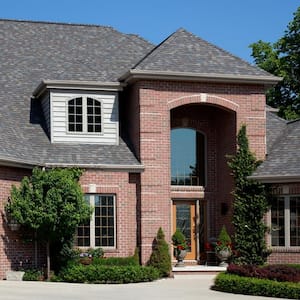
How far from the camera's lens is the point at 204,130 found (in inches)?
1153

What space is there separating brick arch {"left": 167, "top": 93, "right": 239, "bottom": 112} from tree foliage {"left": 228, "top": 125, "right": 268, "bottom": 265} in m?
1.08

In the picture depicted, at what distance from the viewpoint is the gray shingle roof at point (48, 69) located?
2669 centimetres

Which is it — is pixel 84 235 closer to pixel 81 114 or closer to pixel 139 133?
pixel 139 133

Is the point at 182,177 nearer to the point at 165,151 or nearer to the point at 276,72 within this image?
the point at 165,151

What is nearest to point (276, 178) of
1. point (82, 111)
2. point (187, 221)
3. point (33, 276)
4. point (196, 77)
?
point (187, 221)

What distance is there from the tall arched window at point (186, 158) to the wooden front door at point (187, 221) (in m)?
0.80

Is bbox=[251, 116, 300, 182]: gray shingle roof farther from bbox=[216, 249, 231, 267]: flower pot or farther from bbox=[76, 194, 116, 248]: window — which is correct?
bbox=[76, 194, 116, 248]: window

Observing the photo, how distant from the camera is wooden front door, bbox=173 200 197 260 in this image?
94.2ft

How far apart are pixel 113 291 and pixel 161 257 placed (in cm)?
480

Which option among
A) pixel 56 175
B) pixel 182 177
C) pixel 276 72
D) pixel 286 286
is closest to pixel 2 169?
pixel 56 175

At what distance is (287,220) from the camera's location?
26.8 meters

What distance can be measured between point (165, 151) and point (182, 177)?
2215 mm

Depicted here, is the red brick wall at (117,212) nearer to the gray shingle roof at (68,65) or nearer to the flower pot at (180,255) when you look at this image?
the gray shingle roof at (68,65)

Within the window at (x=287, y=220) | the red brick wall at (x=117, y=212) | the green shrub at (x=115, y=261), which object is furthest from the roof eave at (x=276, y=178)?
the green shrub at (x=115, y=261)
